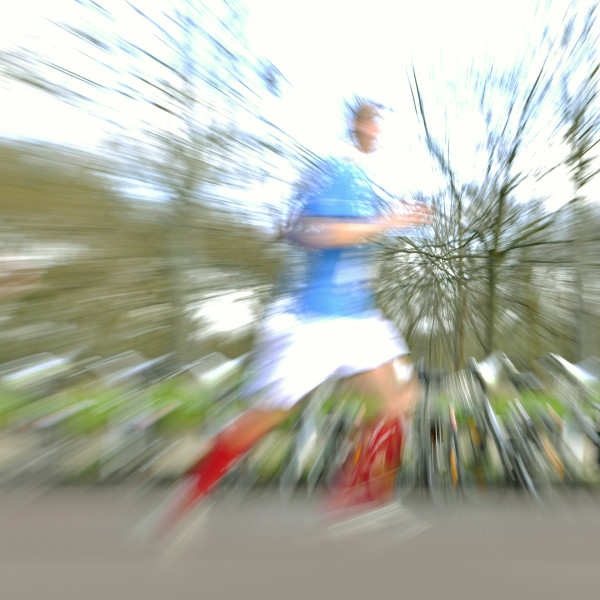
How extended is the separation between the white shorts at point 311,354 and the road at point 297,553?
444mm

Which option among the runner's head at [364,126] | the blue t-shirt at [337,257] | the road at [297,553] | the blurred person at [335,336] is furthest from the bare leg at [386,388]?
the runner's head at [364,126]

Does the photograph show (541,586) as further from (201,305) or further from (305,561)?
(201,305)

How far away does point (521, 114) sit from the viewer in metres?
2.83

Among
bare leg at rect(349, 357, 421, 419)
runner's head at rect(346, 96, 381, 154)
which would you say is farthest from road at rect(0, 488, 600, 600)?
runner's head at rect(346, 96, 381, 154)

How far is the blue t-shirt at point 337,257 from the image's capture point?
5.72ft

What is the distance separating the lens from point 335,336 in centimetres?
173

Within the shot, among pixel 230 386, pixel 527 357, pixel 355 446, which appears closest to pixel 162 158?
pixel 230 386

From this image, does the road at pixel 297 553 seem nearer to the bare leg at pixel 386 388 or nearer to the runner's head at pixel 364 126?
the bare leg at pixel 386 388

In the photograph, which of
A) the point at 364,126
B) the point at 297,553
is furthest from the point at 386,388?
the point at 364,126

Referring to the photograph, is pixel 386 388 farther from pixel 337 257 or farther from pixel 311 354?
pixel 337 257

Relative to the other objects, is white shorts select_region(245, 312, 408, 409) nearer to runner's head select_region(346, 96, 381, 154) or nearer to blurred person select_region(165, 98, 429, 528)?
blurred person select_region(165, 98, 429, 528)

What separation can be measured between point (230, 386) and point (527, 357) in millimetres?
1488

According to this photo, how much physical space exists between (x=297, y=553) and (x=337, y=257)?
85 centimetres

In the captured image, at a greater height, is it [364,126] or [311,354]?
[364,126]
